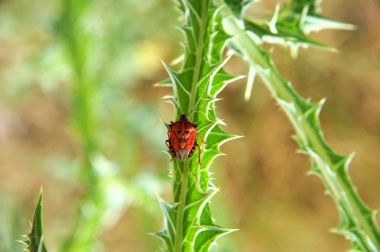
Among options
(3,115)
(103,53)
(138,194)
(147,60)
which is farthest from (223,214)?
(3,115)

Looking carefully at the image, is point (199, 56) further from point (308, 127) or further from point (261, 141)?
point (261, 141)

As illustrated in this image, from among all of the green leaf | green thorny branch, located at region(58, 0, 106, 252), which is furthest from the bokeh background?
the green leaf

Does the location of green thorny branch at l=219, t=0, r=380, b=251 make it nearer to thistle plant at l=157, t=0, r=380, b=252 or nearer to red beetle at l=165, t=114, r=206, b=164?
thistle plant at l=157, t=0, r=380, b=252

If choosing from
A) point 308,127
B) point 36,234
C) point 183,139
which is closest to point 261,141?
point 308,127

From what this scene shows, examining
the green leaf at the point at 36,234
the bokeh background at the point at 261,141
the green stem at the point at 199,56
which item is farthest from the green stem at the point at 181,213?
the bokeh background at the point at 261,141

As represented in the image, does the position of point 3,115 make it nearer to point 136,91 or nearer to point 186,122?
point 136,91

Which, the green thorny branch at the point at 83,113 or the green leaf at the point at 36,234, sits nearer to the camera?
the green leaf at the point at 36,234

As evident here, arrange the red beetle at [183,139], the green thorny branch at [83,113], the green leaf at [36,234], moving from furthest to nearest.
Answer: the green thorny branch at [83,113], the red beetle at [183,139], the green leaf at [36,234]

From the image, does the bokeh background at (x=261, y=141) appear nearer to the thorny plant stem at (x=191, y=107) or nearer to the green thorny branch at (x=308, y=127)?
the green thorny branch at (x=308, y=127)
